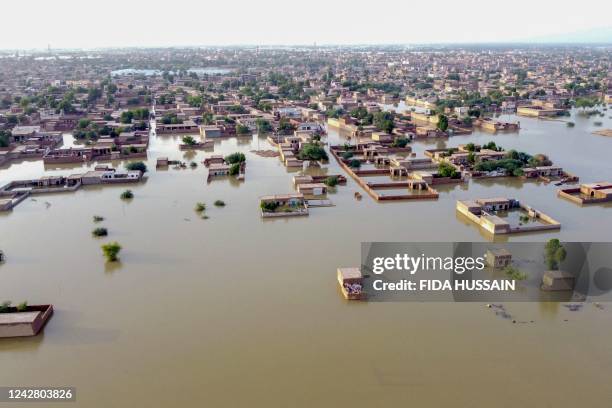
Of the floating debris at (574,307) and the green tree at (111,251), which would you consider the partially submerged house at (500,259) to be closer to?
the floating debris at (574,307)

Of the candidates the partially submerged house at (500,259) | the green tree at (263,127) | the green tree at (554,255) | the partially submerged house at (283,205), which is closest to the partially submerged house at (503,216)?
the partially submerged house at (500,259)

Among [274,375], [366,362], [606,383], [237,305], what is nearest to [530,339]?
[606,383]

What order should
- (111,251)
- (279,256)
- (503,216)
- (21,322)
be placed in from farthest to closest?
(503,216), (279,256), (111,251), (21,322)

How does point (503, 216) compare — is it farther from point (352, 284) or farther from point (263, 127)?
point (263, 127)

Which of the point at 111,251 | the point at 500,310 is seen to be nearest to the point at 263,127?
the point at 111,251

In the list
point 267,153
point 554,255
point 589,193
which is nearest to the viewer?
point 554,255

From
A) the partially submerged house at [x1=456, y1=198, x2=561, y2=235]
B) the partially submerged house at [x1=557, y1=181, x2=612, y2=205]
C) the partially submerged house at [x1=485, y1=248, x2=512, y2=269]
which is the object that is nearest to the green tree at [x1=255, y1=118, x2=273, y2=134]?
the partially submerged house at [x1=456, y1=198, x2=561, y2=235]

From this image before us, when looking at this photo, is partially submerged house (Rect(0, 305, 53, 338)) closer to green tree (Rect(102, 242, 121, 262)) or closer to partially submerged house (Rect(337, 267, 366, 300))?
green tree (Rect(102, 242, 121, 262))
